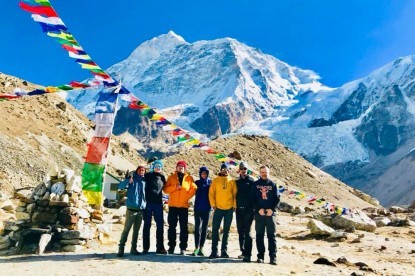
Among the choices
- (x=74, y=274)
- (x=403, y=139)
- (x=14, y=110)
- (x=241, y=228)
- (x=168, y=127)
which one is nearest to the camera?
(x=74, y=274)

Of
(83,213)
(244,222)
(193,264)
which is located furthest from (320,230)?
(83,213)

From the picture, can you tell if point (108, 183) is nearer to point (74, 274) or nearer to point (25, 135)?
point (25, 135)

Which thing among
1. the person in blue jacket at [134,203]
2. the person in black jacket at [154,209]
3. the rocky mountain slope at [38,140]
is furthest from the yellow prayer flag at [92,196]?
the rocky mountain slope at [38,140]

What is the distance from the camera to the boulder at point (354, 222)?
938 inches

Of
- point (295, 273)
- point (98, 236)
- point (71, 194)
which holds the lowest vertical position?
point (295, 273)

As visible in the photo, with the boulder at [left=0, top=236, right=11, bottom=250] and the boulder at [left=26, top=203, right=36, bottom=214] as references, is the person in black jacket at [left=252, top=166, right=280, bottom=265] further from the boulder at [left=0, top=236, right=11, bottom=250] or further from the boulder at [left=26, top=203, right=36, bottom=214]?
the boulder at [left=0, top=236, right=11, bottom=250]

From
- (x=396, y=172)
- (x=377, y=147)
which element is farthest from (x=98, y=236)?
(x=377, y=147)

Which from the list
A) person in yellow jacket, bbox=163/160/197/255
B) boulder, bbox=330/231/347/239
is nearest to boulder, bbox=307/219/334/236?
boulder, bbox=330/231/347/239

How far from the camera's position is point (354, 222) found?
2405 cm

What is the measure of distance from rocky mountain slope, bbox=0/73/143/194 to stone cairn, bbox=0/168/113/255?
24.4 m

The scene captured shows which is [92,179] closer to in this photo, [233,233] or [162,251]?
[162,251]

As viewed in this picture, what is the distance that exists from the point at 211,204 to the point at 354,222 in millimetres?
14427

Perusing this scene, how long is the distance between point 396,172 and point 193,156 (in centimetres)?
11328

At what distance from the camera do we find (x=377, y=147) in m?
200
